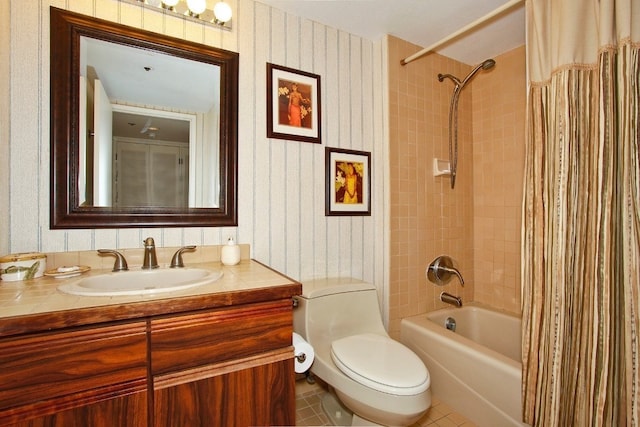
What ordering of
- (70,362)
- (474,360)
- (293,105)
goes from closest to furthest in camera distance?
(70,362)
(474,360)
(293,105)

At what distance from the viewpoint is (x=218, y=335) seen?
0.91 m

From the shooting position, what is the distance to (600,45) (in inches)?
43.3

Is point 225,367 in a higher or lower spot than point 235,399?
higher

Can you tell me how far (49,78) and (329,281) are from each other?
1533 millimetres

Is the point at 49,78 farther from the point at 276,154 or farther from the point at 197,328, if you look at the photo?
the point at 197,328

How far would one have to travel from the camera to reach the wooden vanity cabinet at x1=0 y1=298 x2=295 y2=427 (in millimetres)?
713

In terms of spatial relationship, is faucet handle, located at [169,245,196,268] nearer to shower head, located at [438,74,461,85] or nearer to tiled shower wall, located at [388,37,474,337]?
tiled shower wall, located at [388,37,474,337]

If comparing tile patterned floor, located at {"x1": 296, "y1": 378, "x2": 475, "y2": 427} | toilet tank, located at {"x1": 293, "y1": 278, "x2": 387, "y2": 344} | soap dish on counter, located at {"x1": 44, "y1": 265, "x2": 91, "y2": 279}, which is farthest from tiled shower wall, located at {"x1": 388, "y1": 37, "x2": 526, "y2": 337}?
soap dish on counter, located at {"x1": 44, "y1": 265, "x2": 91, "y2": 279}

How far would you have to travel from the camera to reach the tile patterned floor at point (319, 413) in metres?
1.53

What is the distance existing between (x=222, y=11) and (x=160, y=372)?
148cm

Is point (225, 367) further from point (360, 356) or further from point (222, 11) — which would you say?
point (222, 11)

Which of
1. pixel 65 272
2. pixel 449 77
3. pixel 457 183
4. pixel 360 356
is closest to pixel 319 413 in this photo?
pixel 360 356

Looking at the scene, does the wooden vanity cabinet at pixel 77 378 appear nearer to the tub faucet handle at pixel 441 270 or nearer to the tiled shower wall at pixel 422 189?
the tiled shower wall at pixel 422 189

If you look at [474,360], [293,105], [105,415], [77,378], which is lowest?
[474,360]
